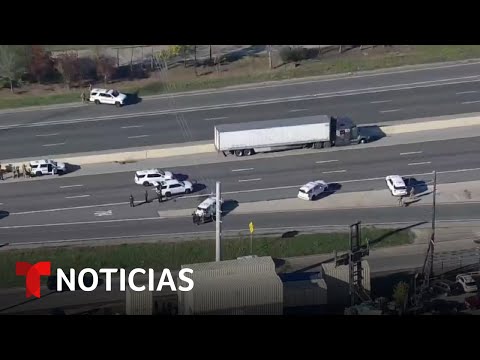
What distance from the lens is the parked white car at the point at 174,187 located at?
158 ft

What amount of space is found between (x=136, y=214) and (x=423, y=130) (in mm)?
17646

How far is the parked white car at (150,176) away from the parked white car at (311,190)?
6796mm

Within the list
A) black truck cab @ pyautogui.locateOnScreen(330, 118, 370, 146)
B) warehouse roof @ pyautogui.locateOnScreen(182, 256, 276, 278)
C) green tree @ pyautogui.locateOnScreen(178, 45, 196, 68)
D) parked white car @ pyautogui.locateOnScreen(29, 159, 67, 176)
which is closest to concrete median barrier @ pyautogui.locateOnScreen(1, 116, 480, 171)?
parked white car @ pyautogui.locateOnScreen(29, 159, 67, 176)

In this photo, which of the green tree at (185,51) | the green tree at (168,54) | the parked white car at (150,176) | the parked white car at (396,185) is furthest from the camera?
the green tree at (168,54)

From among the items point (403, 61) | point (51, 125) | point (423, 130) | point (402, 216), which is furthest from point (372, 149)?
point (51, 125)

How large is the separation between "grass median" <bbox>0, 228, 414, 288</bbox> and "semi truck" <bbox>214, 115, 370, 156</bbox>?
9137 millimetres

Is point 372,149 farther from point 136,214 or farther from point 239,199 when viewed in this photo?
point 136,214

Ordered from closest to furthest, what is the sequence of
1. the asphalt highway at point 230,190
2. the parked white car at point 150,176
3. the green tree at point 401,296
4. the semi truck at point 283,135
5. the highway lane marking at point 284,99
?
the green tree at point 401,296 → the asphalt highway at point 230,190 → the parked white car at point 150,176 → the semi truck at point 283,135 → the highway lane marking at point 284,99

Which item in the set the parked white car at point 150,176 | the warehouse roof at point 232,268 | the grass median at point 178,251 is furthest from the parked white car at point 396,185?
the warehouse roof at point 232,268

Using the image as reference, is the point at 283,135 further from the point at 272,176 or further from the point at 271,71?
the point at 271,71

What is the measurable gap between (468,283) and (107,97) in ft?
94.7

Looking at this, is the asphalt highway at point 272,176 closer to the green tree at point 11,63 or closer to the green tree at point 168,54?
the green tree at point 11,63

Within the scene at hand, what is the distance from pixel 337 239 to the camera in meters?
43.6

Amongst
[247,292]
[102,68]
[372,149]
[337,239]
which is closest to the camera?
[247,292]
